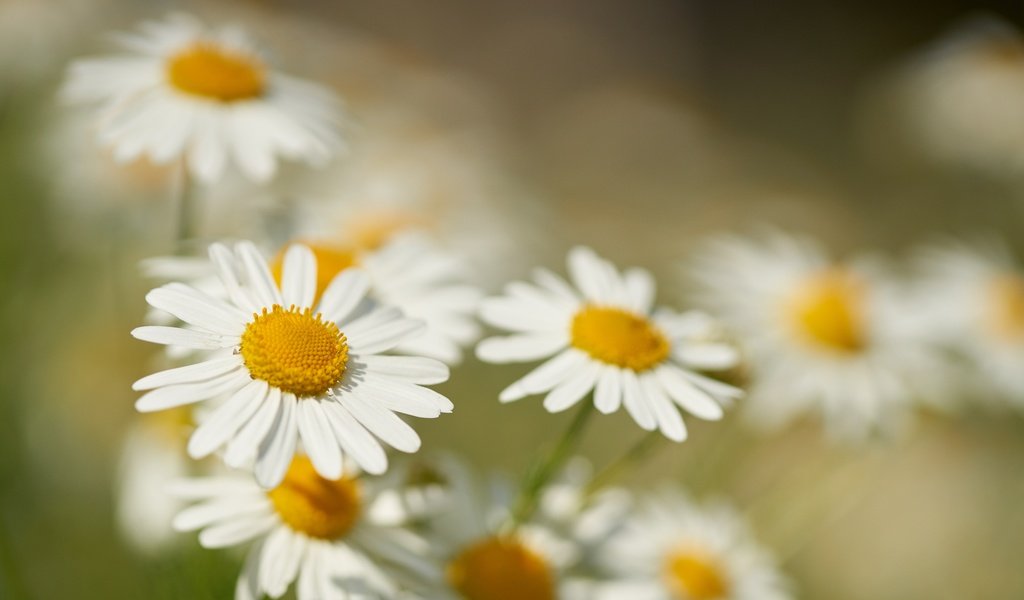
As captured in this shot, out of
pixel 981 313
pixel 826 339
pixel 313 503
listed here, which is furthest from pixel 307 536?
pixel 981 313

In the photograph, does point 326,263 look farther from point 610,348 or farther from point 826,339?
point 826,339

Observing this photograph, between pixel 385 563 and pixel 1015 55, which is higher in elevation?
pixel 1015 55

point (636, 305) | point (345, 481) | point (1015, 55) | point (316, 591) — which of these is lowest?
point (316, 591)

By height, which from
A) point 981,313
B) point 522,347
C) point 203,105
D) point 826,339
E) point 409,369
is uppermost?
point 981,313

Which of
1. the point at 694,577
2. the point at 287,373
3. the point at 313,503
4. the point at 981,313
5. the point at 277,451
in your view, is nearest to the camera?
the point at 277,451

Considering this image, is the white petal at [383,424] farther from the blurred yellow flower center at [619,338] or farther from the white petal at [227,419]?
the blurred yellow flower center at [619,338]

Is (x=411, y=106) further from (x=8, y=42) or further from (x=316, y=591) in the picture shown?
(x=316, y=591)

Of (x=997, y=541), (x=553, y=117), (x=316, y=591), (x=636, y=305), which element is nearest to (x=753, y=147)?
(x=553, y=117)
